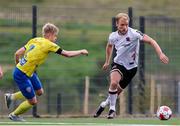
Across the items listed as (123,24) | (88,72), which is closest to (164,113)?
(123,24)

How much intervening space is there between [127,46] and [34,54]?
195cm

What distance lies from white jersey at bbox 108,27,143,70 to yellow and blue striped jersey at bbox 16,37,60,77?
5.08 ft

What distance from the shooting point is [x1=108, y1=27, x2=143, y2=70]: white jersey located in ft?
62.2

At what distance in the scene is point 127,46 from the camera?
19016 millimetres

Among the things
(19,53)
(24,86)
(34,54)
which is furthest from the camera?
(19,53)

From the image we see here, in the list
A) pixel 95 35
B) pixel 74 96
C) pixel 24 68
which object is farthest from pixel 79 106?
pixel 24 68

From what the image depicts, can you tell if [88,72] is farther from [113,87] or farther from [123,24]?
[123,24]

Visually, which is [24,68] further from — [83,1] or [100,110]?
[83,1]

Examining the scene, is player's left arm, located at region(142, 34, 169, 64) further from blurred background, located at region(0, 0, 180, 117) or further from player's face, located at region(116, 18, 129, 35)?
blurred background, located at region(0, 0, 180, 117)

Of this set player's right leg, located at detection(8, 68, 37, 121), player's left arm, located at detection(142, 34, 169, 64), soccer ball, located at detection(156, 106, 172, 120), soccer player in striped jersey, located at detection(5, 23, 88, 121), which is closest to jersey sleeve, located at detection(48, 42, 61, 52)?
soccer player in striped jersey, located at detection(5, 23, 88, 121)

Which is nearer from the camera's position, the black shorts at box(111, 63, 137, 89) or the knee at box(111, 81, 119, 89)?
the knee at box(111, 81, 119, 89)

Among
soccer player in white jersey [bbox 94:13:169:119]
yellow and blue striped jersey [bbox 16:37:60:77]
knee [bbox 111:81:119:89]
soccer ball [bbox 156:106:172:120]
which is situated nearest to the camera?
yellow and blue striped jersey [bbox 16:37:60:77]

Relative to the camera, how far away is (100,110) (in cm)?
1912

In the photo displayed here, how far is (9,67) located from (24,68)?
22.3ft
